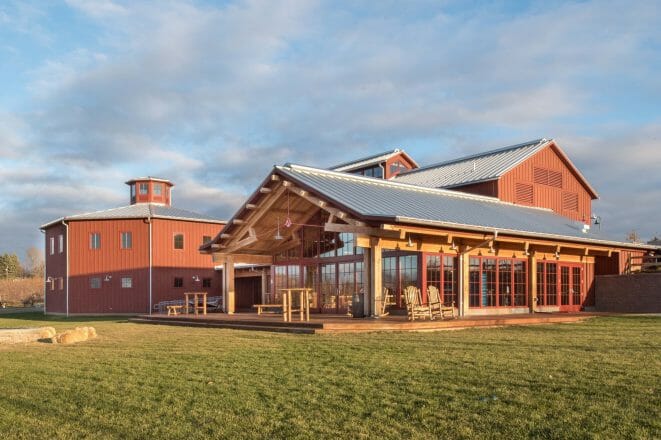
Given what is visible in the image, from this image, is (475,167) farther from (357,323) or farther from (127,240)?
(127,240)

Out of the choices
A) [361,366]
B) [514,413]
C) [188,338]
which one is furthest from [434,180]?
[514,413]

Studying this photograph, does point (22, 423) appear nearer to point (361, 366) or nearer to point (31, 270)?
point (361, 366)

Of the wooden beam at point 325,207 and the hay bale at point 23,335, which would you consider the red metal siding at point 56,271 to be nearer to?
the hay bale at point 23,335

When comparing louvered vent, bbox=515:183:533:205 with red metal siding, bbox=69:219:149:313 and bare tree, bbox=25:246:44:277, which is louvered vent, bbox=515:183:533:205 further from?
bare tree, bbox=25:246:44:277

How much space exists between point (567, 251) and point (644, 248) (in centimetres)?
364

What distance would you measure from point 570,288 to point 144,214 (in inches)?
758

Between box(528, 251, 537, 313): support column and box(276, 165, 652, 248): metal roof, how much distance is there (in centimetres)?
105

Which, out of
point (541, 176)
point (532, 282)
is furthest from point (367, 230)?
point (541, 176)

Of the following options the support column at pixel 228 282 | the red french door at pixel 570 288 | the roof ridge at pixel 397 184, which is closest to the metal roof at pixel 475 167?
the roof ridge at pixel 397 184

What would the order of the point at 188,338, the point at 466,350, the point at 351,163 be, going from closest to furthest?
the point at 466,350 < the point at 188,338 < the point at 351,163

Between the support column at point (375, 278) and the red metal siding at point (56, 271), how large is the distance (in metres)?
20.9

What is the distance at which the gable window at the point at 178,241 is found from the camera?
3209 cm

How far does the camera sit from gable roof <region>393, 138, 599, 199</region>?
1049 inches

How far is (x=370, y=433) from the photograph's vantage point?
19.0 ft
